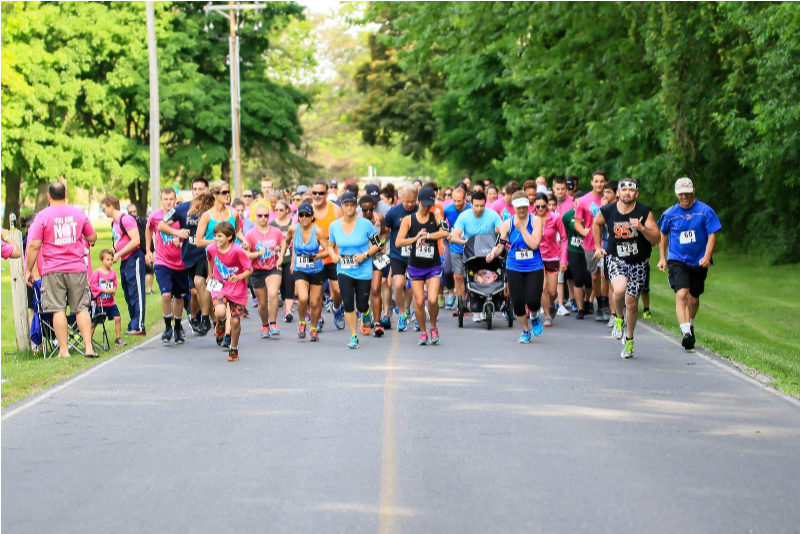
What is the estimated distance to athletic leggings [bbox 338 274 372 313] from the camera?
546 inches

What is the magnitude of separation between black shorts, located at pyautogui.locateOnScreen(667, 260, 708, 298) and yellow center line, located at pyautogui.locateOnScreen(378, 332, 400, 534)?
12.5 feet

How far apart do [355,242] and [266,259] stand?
2094mm

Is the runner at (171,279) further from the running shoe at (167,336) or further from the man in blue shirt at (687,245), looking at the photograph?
the man in blue shirt at (687,245)

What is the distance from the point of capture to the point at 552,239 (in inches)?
643

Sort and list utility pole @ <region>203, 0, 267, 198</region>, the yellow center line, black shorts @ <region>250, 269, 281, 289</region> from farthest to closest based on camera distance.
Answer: utility pole @ <region>203, 0, 267, 198</region> < black shorts @ <region>250, 269, 281, 289</region> < the yellow center line

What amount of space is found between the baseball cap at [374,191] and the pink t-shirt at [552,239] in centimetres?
243

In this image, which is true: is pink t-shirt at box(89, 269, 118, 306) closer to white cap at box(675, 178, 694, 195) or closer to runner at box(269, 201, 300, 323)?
runner at box(269, 201, 300, 323)

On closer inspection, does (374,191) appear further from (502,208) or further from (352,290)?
(352,290)

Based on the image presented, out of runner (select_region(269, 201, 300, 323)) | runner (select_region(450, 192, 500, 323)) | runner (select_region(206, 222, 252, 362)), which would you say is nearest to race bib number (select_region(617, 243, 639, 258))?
runner (select_region(450, 192, 500, 323))

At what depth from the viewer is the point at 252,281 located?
15781 mm

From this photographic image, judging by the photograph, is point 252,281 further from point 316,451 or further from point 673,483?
point 673,483

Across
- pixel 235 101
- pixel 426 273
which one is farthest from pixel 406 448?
pixel 235 101

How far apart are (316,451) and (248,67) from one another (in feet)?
148

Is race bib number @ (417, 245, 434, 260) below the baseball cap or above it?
below
